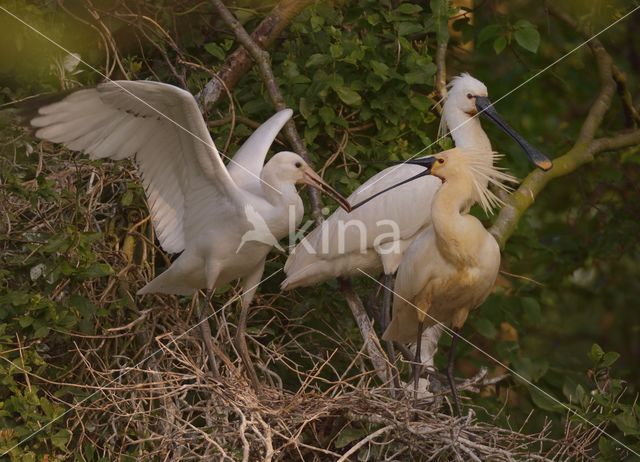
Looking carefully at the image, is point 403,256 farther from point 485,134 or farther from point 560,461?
point 560,461

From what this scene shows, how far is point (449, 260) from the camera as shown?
6094 mm

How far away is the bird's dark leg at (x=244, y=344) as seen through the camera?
6176 mm

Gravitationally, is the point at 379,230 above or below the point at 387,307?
above

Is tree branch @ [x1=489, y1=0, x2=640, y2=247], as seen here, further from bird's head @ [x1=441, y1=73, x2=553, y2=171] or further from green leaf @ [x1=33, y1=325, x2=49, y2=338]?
green leaf @ [x1=33, y1=325, x2=49, y2=338]

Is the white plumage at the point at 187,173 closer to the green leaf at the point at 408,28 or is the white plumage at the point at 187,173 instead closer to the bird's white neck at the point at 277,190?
the bird's white neck at the point at 277,190

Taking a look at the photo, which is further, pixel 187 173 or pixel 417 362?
pixel 187 173

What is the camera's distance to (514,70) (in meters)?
8.93

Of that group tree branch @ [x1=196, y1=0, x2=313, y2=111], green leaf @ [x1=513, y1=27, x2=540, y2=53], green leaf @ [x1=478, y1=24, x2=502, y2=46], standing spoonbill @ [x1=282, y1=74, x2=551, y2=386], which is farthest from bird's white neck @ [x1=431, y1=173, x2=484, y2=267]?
tree branch @ [x1=196, y1=0, x2=313, y2=111]

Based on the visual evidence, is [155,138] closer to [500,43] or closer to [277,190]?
[277,190]

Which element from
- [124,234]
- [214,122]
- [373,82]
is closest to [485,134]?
[373,82]

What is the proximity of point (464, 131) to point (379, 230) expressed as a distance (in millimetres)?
746

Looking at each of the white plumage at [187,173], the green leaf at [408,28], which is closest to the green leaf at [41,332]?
the white plumage at [187,173]

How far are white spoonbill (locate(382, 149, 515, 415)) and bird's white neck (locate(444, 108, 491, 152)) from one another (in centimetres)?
78

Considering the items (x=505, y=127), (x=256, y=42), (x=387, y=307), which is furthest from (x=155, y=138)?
(x=505, y=127)
